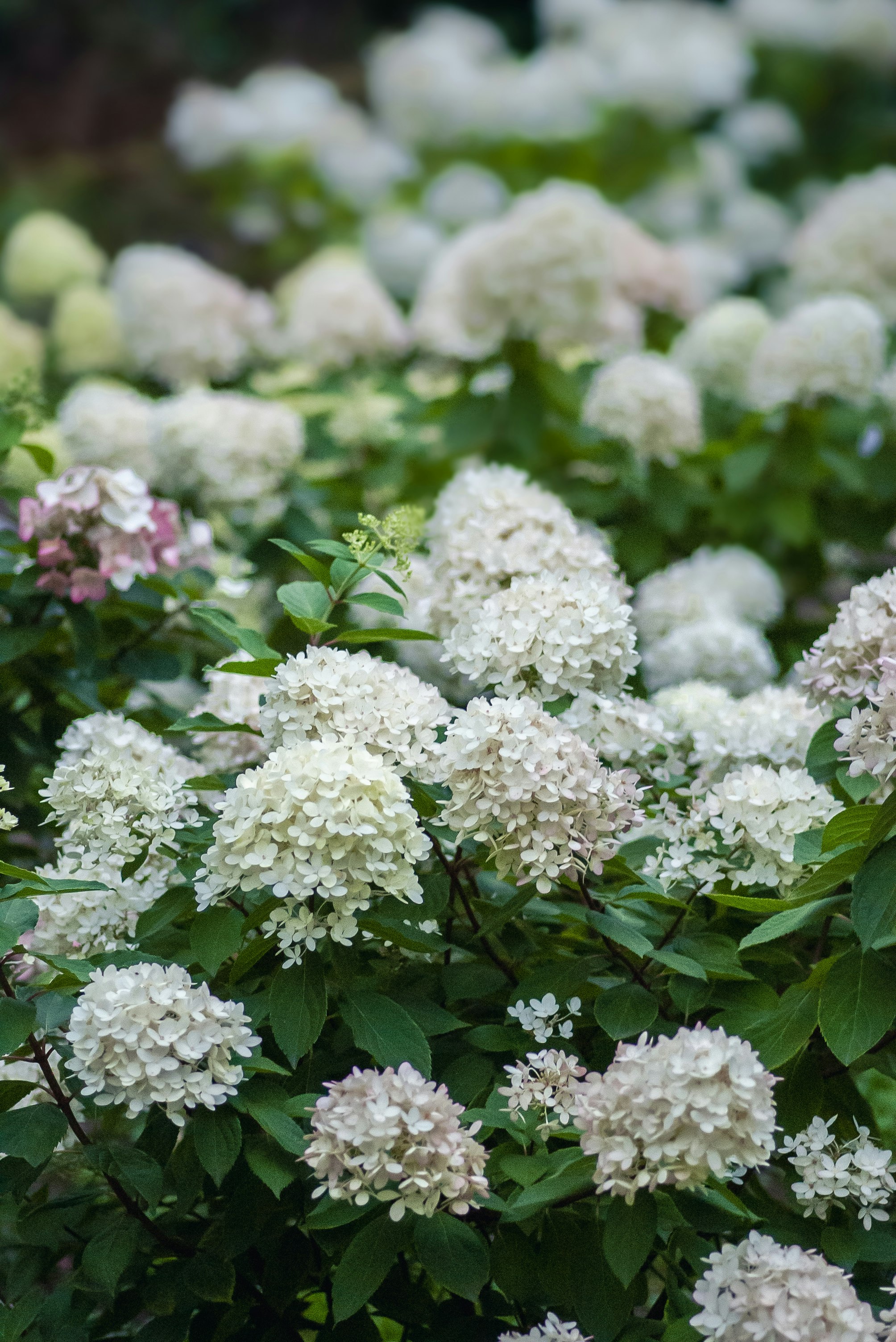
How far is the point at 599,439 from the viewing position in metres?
2.82

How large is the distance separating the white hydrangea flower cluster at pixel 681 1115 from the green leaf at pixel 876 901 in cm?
16

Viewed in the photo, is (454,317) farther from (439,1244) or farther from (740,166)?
(740,166)

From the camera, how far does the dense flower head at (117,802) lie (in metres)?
1.42

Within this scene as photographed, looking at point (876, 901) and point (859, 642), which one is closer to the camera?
point (876, 901)

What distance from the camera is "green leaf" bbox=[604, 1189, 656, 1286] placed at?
1146mm

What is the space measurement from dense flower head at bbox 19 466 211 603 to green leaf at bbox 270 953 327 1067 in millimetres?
708

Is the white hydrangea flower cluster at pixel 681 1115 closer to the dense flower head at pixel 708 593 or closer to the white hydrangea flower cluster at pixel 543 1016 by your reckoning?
the white hydrangea flower cluster at pixel 543 1016

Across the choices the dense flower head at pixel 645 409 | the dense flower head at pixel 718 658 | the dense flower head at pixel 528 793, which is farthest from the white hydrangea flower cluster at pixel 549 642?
the dense flower head at pixel 645 409

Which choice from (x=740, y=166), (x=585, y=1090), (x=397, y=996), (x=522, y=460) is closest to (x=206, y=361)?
(x=522, y=460)

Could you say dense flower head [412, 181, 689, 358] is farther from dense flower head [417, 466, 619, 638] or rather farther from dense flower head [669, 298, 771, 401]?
dense flower head [417, 466, 619, 638]

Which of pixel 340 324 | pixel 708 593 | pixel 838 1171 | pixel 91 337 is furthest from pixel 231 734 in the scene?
pixel 91 337

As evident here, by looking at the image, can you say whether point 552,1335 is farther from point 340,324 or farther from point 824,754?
point 340,324

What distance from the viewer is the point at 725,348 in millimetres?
3387

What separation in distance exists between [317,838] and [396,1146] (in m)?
0.26
